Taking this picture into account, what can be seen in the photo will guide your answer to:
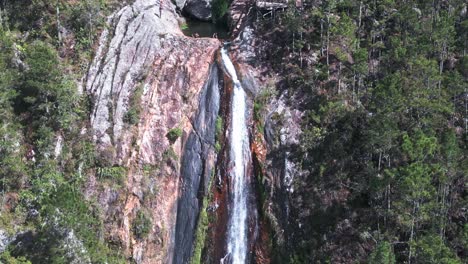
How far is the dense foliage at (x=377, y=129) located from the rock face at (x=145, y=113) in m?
9.63

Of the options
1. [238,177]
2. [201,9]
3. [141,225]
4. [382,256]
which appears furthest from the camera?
[201,9]

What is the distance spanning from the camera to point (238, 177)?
44.0 m

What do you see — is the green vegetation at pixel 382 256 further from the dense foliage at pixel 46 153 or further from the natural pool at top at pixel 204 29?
the natural pool at top at pixel 204 29

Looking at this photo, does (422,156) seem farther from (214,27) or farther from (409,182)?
(214,27)

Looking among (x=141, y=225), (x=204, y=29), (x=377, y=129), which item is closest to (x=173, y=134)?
(x=141, y=225)

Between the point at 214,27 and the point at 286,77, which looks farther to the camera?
the point at 214,27

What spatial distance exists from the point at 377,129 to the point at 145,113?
2096 cm

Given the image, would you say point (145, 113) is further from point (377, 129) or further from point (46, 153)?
point (377, 129)

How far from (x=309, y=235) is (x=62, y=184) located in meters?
21.2

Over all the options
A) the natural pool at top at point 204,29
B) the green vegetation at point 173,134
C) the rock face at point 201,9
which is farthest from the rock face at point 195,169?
the rock face at point 201,9

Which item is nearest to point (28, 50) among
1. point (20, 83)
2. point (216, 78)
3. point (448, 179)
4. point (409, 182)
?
point (20, 83)

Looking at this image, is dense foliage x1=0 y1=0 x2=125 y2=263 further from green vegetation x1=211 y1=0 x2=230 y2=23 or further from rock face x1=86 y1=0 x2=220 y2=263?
green vegetation x1=211 y1=0 x2=230 y2=23

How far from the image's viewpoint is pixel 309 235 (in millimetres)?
41656

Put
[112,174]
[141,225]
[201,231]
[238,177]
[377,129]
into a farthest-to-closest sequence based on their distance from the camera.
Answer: [238,177] < [201,231] < [112,174] < [141,225] < [377,129]
